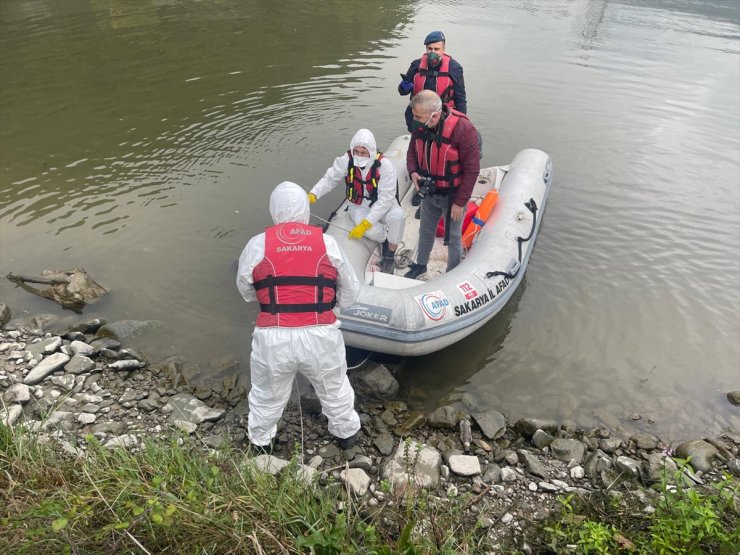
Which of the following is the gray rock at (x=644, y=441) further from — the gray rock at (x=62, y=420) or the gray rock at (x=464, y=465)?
the gray rock at (x=62, y=420)

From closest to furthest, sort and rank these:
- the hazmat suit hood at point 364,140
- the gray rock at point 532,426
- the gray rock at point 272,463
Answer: the gray rock at point 272,463 < the gray rock at point 532,426 < the hazmat suit hood at point 364,140

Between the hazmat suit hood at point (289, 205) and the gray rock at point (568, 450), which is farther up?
the hazmat suit hood at point (289, 205)

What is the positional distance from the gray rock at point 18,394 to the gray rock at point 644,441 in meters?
4.42

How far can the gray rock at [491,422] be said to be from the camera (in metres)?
3.68

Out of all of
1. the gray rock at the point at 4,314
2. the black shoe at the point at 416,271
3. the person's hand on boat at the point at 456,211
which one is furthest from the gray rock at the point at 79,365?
the person's hand on boat at the point at 456,211

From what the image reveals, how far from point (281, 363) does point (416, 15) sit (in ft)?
48.9

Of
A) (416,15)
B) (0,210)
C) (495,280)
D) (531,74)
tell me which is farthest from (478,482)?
(416,15)

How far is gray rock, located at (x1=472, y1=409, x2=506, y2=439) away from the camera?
368cm

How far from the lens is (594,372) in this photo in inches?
175

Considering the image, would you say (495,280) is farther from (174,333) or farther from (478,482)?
(174,333)

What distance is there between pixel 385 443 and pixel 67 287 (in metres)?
3.48

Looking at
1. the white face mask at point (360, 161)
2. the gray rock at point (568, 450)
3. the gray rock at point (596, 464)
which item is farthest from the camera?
the white face mask at point (360, 161)

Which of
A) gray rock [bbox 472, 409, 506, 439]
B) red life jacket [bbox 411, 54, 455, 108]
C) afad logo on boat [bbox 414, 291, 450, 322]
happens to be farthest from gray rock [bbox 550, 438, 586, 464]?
red life jacket [bbox 411, 54, 455, 108]

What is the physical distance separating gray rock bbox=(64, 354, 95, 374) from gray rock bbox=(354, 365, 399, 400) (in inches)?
85.3
